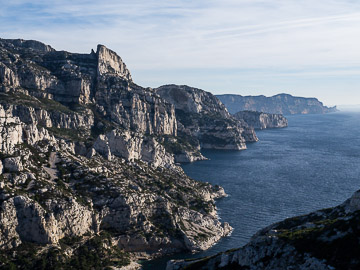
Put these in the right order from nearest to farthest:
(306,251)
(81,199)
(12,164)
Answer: (306,251) → (12,164) → (81,199)

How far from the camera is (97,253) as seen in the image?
9881 centimetres

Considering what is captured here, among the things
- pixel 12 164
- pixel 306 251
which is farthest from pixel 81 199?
pixel 306 251

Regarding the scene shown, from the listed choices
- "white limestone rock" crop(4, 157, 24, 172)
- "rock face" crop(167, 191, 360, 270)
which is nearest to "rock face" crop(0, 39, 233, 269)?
"white limestone rock" crop(4, 157, 24, 172)

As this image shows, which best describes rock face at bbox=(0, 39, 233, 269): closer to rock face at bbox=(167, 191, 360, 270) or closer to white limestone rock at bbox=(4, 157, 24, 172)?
white limestone rock at bbox=(4, 157, 24, 172)

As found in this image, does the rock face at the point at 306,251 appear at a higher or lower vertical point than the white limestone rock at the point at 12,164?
lower

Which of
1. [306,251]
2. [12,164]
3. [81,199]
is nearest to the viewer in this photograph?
[306,251]

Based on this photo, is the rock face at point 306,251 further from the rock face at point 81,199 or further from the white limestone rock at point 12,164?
the white limestone rock at point 12,164

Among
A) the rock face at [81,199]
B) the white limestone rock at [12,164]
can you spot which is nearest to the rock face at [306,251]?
the rock face at [81,199]

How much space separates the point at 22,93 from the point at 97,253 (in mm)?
100487

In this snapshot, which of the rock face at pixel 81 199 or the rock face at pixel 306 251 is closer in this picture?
the rock face at pixel 306 251

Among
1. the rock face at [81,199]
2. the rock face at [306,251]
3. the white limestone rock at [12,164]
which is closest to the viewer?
the rock face at [306,251]

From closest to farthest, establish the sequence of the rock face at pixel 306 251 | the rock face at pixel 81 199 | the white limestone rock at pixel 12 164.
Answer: the rock face at pixel 306 251, the rock face at pixel 81 199, the white limestone rock at pixel 12 164

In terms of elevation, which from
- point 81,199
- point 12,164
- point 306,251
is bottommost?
point 81,199

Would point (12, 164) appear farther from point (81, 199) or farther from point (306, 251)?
point (306, 251)
